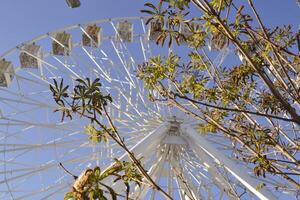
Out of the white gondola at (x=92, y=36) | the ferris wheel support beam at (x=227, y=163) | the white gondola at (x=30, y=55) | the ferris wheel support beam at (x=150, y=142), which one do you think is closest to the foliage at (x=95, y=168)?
the ferris wheel support beam at (x=227, y=163)

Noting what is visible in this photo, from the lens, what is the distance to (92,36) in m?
19.3

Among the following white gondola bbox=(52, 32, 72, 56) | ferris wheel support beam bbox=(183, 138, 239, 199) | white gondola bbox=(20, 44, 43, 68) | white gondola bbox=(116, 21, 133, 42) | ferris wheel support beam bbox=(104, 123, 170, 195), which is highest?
white gondola bbox=(116, 21, 133, 42)

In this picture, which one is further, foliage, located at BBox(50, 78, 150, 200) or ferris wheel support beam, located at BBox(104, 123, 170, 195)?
ferris wheel support beam, located at BBox(104, 123, 170, 195)

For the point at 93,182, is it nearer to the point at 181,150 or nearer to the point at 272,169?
the point at 272,169

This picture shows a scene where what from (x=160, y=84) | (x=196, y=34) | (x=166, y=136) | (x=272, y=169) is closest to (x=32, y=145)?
(x=166, y=136)

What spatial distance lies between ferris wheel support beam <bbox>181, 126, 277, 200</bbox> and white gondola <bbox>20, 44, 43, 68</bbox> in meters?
6.96

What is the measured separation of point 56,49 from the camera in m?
18.8

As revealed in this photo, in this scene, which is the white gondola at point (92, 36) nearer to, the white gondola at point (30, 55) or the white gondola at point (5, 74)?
the white gondola at point (30, 55)

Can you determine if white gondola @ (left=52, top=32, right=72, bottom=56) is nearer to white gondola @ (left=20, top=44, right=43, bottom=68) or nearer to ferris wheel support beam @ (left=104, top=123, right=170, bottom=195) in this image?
white gondola @ (left=20, top=44, right=43, bottom=68)

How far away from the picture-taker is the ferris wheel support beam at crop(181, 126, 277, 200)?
837cm

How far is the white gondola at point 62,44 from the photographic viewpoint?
60.3 ft

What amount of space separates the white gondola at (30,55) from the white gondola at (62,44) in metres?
0.92

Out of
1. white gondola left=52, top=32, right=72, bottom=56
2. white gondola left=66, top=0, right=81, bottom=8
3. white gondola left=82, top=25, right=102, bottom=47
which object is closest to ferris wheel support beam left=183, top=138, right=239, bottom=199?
white gondola left=66, top=0, right=81, bottom=8

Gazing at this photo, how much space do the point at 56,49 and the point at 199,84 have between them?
13.8m
